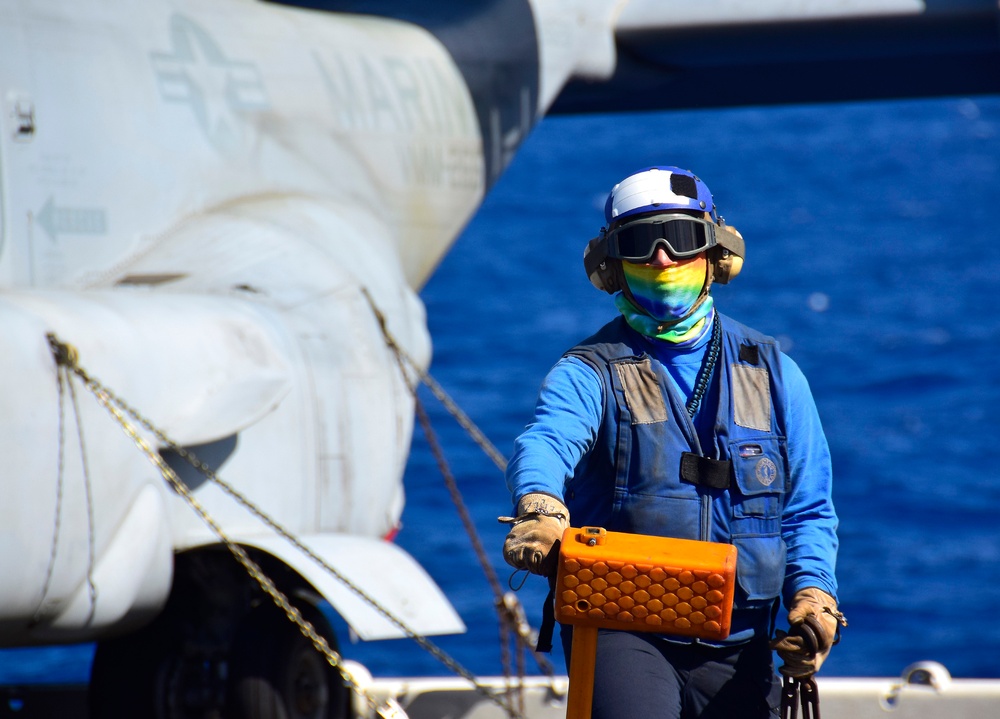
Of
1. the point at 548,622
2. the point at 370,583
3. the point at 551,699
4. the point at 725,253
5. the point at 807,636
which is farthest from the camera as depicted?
the point at 551,699

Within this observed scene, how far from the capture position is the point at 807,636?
2.91 metres

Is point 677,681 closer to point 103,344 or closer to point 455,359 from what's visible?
point 103,344

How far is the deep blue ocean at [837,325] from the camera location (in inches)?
834

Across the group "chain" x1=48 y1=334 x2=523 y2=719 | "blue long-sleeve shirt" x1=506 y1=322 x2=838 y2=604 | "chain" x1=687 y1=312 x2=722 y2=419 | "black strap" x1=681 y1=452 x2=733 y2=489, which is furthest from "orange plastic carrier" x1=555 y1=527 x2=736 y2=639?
"chain" x1=48 y1=334 x2=523 y2=719

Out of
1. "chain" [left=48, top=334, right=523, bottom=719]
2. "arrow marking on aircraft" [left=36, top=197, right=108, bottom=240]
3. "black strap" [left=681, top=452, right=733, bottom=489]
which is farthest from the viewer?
"arrow marking on aircraft" [left=36, top=197, right=108, bottom=240]

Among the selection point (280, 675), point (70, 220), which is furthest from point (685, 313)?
point (70, 220)

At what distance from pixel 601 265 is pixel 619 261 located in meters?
0.05

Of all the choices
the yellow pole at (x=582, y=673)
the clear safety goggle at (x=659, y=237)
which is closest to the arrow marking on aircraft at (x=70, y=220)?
the clear safety goggle at (x=659, y=237)

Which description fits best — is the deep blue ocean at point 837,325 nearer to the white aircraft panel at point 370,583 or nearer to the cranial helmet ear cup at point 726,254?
Answer: the white aircraft panel at point 370,583

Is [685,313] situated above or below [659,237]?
below

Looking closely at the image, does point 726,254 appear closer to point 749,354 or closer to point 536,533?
point 749,354

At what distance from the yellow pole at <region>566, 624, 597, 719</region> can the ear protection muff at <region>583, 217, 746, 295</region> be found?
83 cm

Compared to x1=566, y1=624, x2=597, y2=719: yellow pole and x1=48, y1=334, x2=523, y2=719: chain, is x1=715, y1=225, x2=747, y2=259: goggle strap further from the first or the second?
x1=48, y1=334, x2=523, y2=719: chain

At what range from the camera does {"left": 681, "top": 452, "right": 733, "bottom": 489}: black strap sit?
3.04 m
